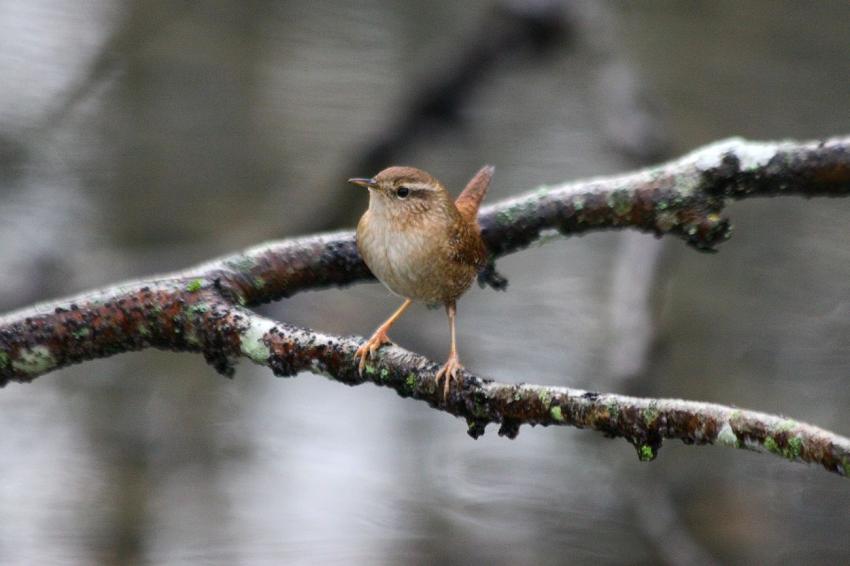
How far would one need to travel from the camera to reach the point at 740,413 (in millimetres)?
1715

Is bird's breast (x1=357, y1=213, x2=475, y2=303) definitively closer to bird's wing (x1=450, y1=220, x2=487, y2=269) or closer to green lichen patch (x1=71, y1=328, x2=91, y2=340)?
bird's wing (x1=450, y1=220, x2=487, y2=269)

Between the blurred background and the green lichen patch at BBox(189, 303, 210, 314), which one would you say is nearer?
the green lichen patch at BBox(189, 303, 210, 314)

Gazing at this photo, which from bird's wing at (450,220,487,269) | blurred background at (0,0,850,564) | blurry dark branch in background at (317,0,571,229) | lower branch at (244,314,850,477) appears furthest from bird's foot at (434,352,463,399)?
blurry dark branch in background at (317,0,571,229)

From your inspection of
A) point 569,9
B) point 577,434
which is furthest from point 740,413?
point 577,434

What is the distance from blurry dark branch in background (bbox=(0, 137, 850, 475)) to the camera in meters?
1.78

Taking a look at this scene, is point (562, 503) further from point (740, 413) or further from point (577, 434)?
point (740, 413)

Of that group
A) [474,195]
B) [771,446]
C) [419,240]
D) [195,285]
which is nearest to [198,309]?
[195,285]

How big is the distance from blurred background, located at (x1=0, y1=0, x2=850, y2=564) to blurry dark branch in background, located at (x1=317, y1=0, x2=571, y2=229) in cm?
2

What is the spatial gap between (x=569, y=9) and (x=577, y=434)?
2193 mm

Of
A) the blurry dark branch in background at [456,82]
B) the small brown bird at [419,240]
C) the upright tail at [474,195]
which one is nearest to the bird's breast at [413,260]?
the small brown bird at [419,240]

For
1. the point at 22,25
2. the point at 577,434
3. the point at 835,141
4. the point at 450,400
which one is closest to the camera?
the point at 450,400

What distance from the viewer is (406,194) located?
304cm

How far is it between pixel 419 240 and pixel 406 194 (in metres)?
0.23

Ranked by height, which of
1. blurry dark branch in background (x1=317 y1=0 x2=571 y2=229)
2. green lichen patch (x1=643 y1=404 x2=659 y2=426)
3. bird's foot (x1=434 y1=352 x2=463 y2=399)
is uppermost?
blurry dark branch in background (x1=317 y1=0 x2=571 y2=229)
